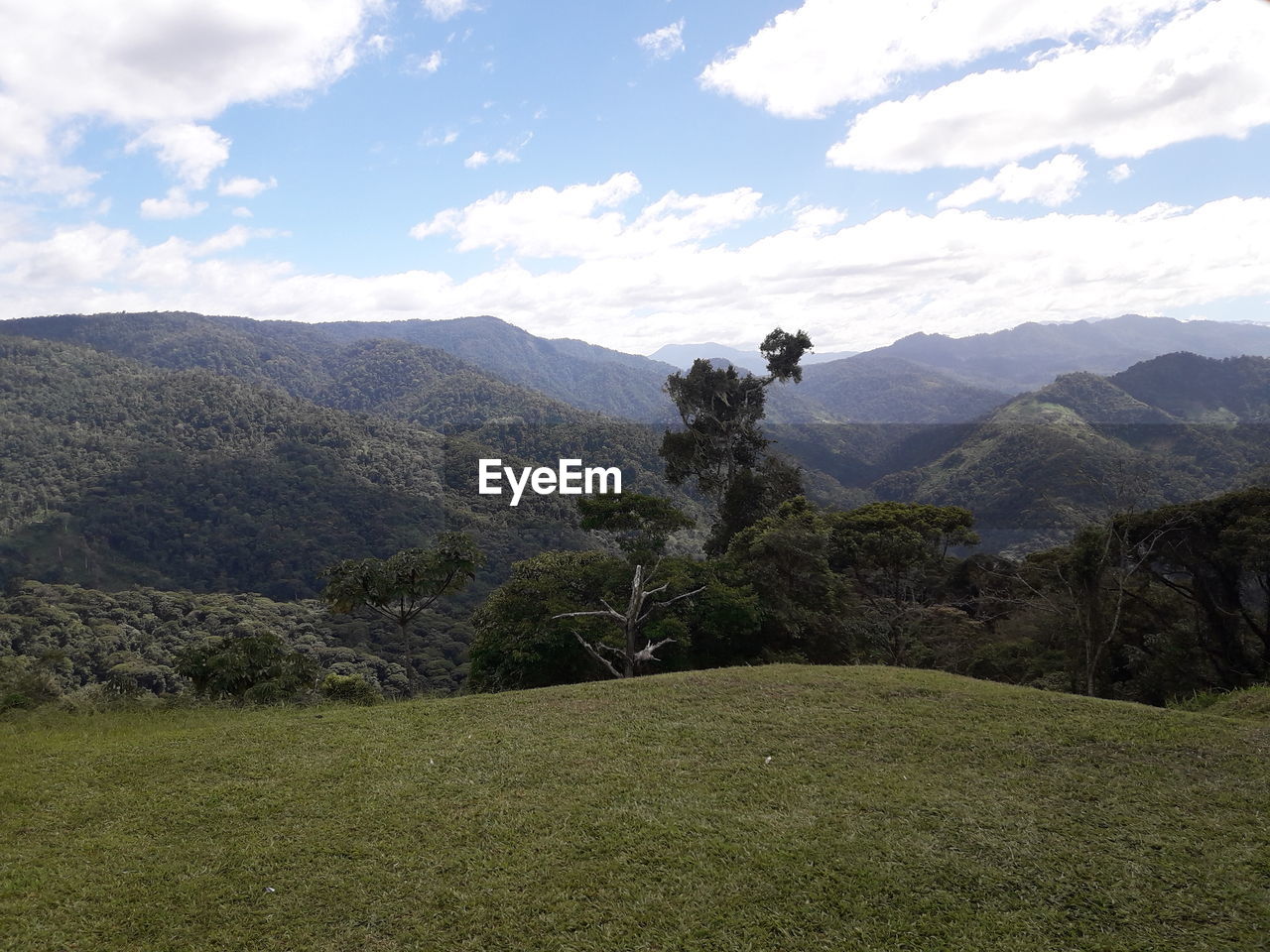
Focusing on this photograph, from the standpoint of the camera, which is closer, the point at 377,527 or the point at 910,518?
the point at 910,518

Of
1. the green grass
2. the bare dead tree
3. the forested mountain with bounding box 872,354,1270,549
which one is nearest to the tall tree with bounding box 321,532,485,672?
the bare dead tree

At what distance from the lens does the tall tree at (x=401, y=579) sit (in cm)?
1881

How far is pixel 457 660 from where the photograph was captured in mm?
57812

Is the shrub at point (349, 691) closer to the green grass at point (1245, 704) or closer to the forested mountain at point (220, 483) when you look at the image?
the green grass at point (1245, 704)

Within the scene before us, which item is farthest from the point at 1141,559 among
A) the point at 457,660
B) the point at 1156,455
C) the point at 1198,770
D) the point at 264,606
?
the point at 1156,455

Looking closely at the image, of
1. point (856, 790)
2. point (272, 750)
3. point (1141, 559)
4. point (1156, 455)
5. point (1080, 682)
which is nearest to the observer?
point (856, 790)

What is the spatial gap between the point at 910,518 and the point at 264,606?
217 ft

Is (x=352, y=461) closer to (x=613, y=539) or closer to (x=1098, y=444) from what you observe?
(x=613, y=539)

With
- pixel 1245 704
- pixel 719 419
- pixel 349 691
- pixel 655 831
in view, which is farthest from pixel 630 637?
pixel 719 419

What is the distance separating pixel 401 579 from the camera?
62.6 ft

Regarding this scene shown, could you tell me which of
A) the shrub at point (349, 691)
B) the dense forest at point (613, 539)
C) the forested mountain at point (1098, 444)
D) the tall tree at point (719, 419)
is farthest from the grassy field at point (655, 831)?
the forested mountain at point (1098, 444)

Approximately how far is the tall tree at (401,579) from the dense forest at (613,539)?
2.9 inches

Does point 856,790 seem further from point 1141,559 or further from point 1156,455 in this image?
point 1156,455

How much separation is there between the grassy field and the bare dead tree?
648 centimetres
